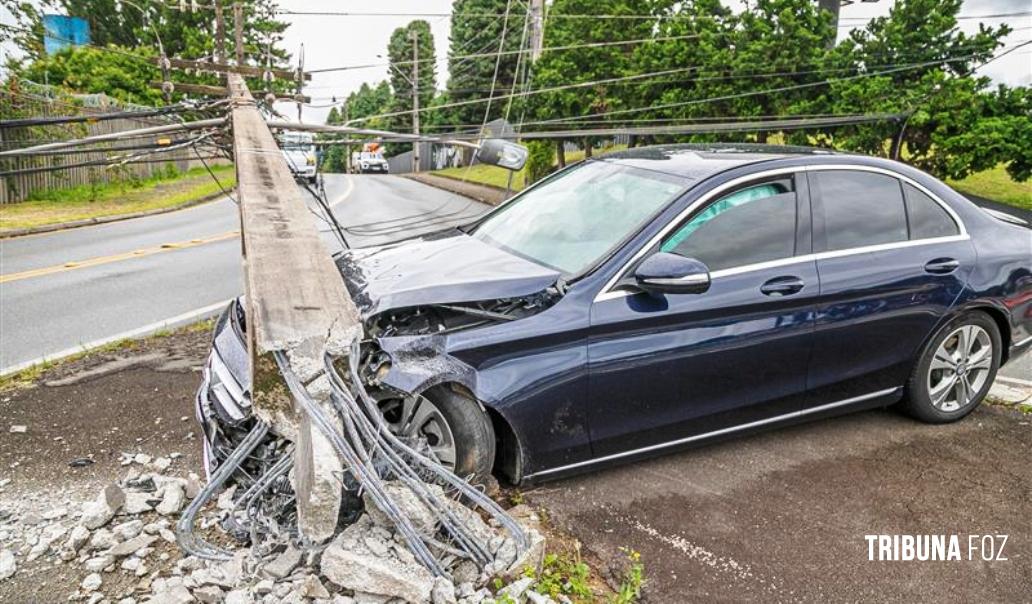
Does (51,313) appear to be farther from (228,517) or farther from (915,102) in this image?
(915,102)

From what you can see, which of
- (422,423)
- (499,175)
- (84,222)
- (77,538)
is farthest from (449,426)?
(499,175)

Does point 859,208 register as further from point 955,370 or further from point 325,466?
point 325,466

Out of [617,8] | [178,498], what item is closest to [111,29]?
[617,8]

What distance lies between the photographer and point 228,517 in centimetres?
287

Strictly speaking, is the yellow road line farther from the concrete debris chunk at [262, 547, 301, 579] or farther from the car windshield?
the concrete debris chunk at [262, 547, 301, 579]

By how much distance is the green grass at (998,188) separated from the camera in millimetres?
12716

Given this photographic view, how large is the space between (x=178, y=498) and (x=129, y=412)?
156cm

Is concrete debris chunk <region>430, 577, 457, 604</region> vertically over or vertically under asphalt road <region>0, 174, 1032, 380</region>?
over

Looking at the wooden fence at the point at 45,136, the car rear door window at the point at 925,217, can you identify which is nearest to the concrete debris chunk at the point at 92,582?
the car rear door window at the point at 925,217

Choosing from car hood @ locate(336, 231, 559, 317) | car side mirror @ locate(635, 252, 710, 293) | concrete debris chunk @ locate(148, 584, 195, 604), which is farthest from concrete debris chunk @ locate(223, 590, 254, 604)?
car side mirror @ locate(635, 252, 710, 293)

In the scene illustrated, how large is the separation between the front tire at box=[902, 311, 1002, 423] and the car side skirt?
17 centimetres

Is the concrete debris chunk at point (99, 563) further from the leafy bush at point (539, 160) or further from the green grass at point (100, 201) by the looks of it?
the leafy bush at point (539, 160)

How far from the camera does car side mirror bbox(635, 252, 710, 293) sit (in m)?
3.24

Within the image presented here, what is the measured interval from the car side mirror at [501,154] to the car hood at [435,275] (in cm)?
162
